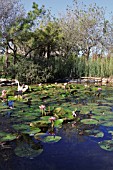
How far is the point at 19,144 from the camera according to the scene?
3.01m

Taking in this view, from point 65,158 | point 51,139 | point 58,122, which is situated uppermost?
point 58,122

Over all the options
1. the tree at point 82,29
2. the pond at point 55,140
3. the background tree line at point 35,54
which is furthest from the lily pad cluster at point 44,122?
the tree at point 82,29

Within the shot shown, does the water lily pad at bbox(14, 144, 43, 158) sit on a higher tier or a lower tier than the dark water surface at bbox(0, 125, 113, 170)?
higher

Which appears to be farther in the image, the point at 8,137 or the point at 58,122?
the point at 58,122

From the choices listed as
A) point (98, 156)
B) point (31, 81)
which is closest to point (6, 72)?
point (31, 81)

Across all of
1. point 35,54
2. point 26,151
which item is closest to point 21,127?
point 26,151

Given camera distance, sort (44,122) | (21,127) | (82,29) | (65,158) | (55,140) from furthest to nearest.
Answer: (82,29) < (44,122) < (21,127) < (55,140) < (65,158)

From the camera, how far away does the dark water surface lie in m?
2.49

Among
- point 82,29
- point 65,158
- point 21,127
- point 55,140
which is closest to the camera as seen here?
→ point 65,158

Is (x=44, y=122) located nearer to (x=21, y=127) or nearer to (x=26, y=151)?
(x=21, y=127)

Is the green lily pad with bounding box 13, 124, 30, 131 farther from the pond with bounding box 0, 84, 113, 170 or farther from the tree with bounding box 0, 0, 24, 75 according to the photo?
the tree with bounding box 0, 0, 24, 75

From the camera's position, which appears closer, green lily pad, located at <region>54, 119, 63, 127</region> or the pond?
the pond

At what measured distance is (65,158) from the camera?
272cm

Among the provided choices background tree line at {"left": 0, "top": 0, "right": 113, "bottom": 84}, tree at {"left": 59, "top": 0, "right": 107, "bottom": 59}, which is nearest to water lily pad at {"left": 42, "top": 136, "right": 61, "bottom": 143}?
background tree line at {"left": 0, "top": 0, "right": 113, "bottom": 84}
